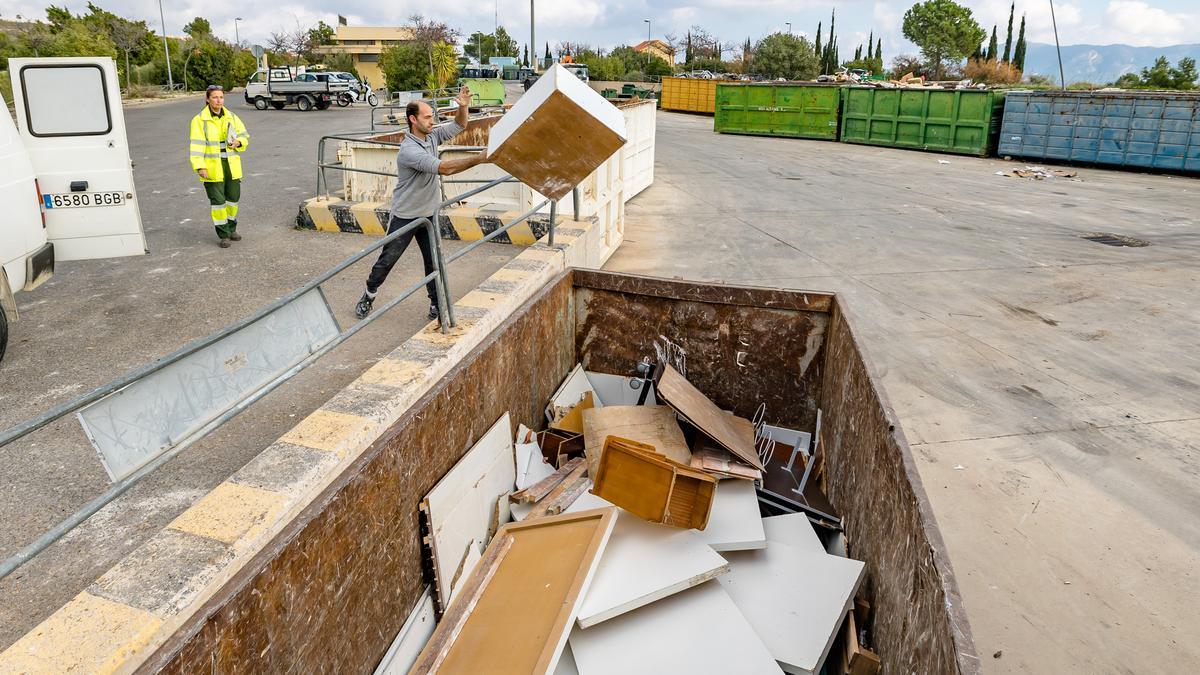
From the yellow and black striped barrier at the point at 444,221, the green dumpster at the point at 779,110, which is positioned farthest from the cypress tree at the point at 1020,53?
the yellow and black striped barrier at the point at 444,221

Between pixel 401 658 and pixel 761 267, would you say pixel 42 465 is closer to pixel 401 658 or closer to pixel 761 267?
pixel 401 658

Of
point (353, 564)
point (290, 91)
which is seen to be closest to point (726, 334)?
point (353, 564)

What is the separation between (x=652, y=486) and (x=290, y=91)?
121ft

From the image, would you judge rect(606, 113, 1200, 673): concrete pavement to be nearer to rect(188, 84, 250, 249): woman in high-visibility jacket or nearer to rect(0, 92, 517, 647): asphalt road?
rect(0, 92, 517, 647): asphalt road

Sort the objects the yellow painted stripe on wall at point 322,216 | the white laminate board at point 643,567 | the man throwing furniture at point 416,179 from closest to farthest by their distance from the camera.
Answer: the white laminate board at point 643,567 < the man throwing furniture at point 416,179 < the yellow painted stripe on wall at point 322,216

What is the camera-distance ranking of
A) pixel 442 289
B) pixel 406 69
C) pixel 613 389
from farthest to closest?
pixel 406 69, pixel 613 389, pixel 442 289

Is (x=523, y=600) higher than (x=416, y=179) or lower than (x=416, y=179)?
lower

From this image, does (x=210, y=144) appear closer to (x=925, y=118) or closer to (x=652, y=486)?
(x=652, y=486)

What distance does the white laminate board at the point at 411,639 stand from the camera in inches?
131

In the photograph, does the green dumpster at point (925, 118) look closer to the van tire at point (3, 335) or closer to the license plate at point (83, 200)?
the license plate at point (83, 200)

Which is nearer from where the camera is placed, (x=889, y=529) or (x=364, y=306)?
(x=889, y=529)

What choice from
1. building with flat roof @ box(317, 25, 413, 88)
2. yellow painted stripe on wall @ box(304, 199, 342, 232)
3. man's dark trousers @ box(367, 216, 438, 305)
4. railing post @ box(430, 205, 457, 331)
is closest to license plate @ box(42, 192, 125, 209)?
yellow painted stripe on wall @ box(304, 199, 342, 232)

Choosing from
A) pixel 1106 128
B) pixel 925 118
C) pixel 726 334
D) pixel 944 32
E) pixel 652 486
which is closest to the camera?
pixel 652 486

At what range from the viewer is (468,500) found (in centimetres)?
400
